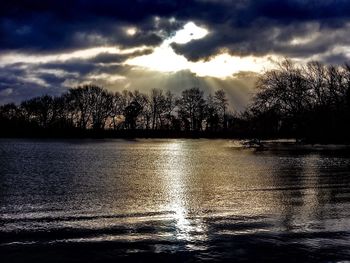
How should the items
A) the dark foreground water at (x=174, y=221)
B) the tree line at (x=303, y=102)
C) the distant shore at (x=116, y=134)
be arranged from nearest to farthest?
the dark foreground water at (x=174, y=221) → the tree line at (x=303, y=102) → the distant shore at (x=116, y=134)

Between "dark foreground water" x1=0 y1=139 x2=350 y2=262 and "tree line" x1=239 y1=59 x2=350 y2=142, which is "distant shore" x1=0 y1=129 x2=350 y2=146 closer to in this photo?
"tree line" x1=239 y1=59 x2=350 y2=142

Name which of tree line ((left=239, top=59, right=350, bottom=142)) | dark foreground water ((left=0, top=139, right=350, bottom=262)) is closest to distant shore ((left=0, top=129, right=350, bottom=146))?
tree line ((left=239, top=59, right=350, bottom=142))

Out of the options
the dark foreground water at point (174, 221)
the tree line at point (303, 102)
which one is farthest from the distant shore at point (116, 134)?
the dark foreground water at point (174, 221)

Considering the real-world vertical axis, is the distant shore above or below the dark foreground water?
above

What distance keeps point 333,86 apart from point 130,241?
83.7m

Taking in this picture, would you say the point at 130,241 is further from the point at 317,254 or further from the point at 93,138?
the point at 93,138

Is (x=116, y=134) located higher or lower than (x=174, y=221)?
higher

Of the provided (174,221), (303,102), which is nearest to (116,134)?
(303,102)

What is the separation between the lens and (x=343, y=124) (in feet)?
275

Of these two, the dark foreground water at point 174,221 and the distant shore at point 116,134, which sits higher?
the distant shore at point 116,134

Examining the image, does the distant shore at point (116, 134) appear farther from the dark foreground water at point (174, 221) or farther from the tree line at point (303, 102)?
the dark foreground water at point (174, 221)

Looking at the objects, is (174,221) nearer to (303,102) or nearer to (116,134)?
(303,102)

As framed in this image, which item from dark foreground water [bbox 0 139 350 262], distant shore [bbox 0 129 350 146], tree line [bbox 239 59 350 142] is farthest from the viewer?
distant shore [bbox 0 129 350 146]

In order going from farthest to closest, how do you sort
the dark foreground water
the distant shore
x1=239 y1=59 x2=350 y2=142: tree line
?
the distant shore
x1=239 y1=59 x2=350 y2=142: tree line
the dark foreground water
